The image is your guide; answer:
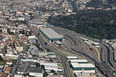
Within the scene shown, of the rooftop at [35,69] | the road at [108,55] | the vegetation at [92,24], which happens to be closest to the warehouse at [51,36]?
the road at [108,55]

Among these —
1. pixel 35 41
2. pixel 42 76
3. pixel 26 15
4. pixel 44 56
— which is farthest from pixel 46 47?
pixel 26 15

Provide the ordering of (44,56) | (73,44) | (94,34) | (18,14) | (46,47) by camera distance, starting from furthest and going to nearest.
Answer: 1. (18,14)
2. (94,34)
3. (73,44)
4. (46,47)
5. (44,56)

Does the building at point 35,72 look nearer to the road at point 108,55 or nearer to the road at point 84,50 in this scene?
the road at point 84,50

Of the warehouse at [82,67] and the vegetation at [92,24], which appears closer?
the warehouse at [82,67]

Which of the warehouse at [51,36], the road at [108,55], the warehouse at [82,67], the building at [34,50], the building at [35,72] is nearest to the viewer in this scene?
the building at [35,72]

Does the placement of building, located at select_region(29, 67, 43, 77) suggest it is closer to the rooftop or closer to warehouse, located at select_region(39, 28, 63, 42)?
the rooftop

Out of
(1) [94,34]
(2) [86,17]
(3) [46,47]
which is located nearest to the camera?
(3) [46,47]

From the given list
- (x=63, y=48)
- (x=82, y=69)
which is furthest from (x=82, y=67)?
(x=63, y=48)

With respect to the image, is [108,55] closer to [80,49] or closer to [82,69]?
[80,49]

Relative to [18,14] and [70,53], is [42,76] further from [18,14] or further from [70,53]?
[18,14]
